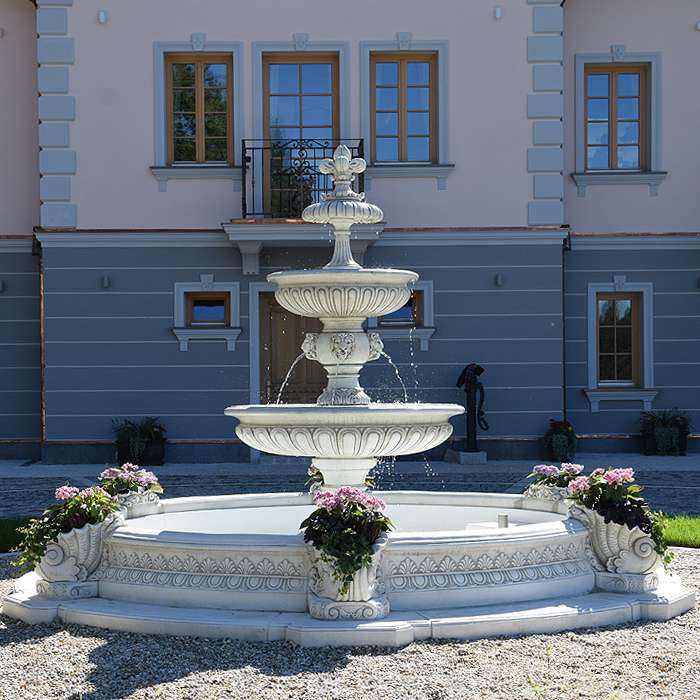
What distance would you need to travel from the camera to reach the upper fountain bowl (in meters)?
8.34

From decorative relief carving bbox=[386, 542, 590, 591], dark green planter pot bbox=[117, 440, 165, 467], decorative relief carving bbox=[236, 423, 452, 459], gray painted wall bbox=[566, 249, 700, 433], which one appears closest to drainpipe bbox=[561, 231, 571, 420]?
gray painted wall bbox=[566, 249, 700, 433]

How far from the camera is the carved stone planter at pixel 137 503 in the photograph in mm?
8430

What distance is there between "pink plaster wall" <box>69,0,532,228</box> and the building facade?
3 centimetres

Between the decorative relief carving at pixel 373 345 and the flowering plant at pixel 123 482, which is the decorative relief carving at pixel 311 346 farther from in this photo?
the flowering plant at pixel 123 482

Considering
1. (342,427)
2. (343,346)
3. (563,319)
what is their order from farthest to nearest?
(563,319) < (343,346) < (342,427)

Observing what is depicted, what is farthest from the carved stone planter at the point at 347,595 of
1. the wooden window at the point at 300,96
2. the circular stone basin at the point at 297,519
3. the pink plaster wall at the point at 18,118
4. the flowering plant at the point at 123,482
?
the pink plaster wall at the point at 18,118

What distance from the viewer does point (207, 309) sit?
1727 cm

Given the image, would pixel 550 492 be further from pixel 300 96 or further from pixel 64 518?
pixel 300 96

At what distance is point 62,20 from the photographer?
16.9 metres

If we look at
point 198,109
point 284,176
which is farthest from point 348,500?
point 198,109

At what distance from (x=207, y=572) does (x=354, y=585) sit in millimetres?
914

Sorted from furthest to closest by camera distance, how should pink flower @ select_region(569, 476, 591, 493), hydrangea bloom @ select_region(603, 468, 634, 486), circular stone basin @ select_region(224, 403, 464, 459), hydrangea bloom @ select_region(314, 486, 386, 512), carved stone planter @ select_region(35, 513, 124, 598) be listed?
circular stone basin @ select_region(224, 403, 464, 459)
pink flower @ select_region(569, 476, 591, 493)
hydrangea bloom @ select_region(603, 468, 634, 486)
carved stone planter @ select_region(35, 513, 124, 598)
hydrangea bloom @ select_region(314, 486, 386, 512)

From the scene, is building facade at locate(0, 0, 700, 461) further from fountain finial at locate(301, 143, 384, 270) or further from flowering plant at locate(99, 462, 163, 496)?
flowering plant at locate(99, 462, 163, 496)

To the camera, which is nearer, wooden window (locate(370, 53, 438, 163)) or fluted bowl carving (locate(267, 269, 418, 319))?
fluted bowl carving (locate(267, 269, 418, 319))
